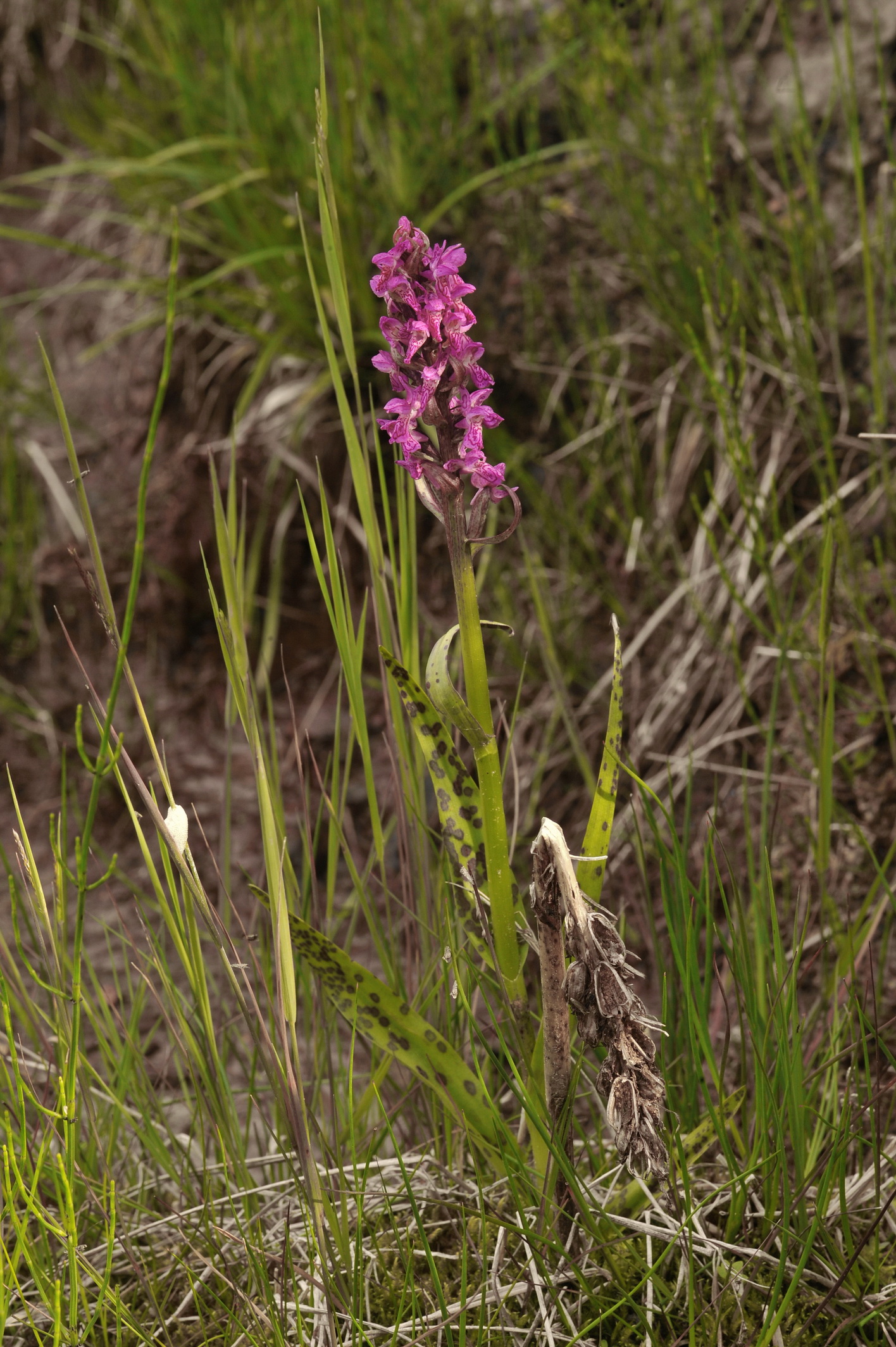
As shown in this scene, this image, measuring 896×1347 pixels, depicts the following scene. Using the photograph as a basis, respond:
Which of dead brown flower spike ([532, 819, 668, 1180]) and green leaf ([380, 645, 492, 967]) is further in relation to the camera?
green leaf ([380, 645, 492, 967])

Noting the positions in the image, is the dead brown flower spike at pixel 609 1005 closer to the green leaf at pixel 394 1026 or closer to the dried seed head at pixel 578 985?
the dried seed head at pixel 578 985

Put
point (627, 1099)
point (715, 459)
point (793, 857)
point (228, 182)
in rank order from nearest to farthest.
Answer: point (627, 1099), point (793, 857), point (715, 459), point (228, 182)

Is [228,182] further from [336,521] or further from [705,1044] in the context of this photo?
[705,1044]

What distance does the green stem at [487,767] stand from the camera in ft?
2.41

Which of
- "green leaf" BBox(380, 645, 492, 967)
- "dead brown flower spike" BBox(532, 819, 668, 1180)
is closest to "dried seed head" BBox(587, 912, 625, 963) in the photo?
"dead brown flower spike" BBox(532, 819, 668, 1180)

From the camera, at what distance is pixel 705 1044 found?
34.0 inches

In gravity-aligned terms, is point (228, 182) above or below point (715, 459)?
above

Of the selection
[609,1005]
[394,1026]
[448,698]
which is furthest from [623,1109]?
[448,698]

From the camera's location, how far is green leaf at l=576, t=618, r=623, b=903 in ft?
2.61

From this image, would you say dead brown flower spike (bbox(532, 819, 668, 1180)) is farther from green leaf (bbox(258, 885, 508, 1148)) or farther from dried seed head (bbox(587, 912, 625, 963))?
green leaf (bbox(258, 885, 508, 1148))

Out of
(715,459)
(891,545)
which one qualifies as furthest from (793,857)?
(715,459)

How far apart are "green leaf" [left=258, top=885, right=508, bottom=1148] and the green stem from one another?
2.8 inches

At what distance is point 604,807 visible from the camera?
31.6 inches

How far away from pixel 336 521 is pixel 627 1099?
64.4 inches
